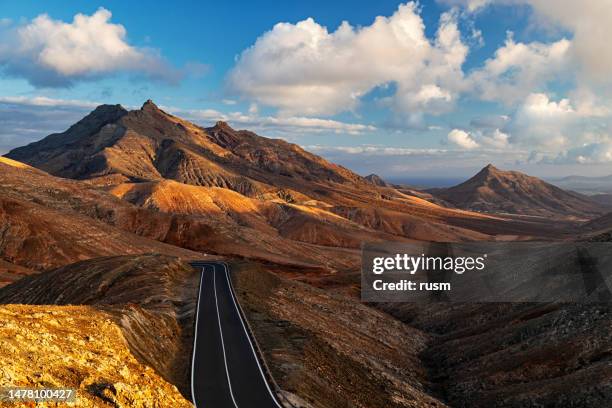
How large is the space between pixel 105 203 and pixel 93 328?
464 feet

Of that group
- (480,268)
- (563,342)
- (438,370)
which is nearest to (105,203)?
(480,268)

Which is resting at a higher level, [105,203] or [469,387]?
[105,203]

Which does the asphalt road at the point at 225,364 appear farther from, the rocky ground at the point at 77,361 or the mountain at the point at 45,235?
the mountain at the point at 45,235

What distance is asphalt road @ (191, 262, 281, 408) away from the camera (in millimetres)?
28297

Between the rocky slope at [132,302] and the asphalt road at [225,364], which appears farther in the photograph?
the rocky slope at [132,302]

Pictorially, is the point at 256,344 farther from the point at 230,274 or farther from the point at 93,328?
the point at 230,274

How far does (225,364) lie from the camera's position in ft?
111

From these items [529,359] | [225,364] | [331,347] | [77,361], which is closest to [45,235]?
[331,347]

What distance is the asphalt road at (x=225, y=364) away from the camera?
1114 inches

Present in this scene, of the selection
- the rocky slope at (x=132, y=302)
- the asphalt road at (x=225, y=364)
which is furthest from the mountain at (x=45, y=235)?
the asphalt road at (x=225, y=364)

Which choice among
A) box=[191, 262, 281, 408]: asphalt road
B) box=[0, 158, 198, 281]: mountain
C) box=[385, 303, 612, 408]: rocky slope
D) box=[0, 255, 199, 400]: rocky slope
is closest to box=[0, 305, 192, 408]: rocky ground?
box=[0, 255, 199, 400]: rocky slope

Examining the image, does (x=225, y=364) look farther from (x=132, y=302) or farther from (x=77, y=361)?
(x=132, y=302)

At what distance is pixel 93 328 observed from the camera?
2906cm

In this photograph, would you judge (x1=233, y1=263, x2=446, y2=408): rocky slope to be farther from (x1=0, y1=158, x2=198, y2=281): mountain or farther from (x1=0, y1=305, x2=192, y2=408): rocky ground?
(x1=0, y1=158, x2=198, y2=281): mountain
